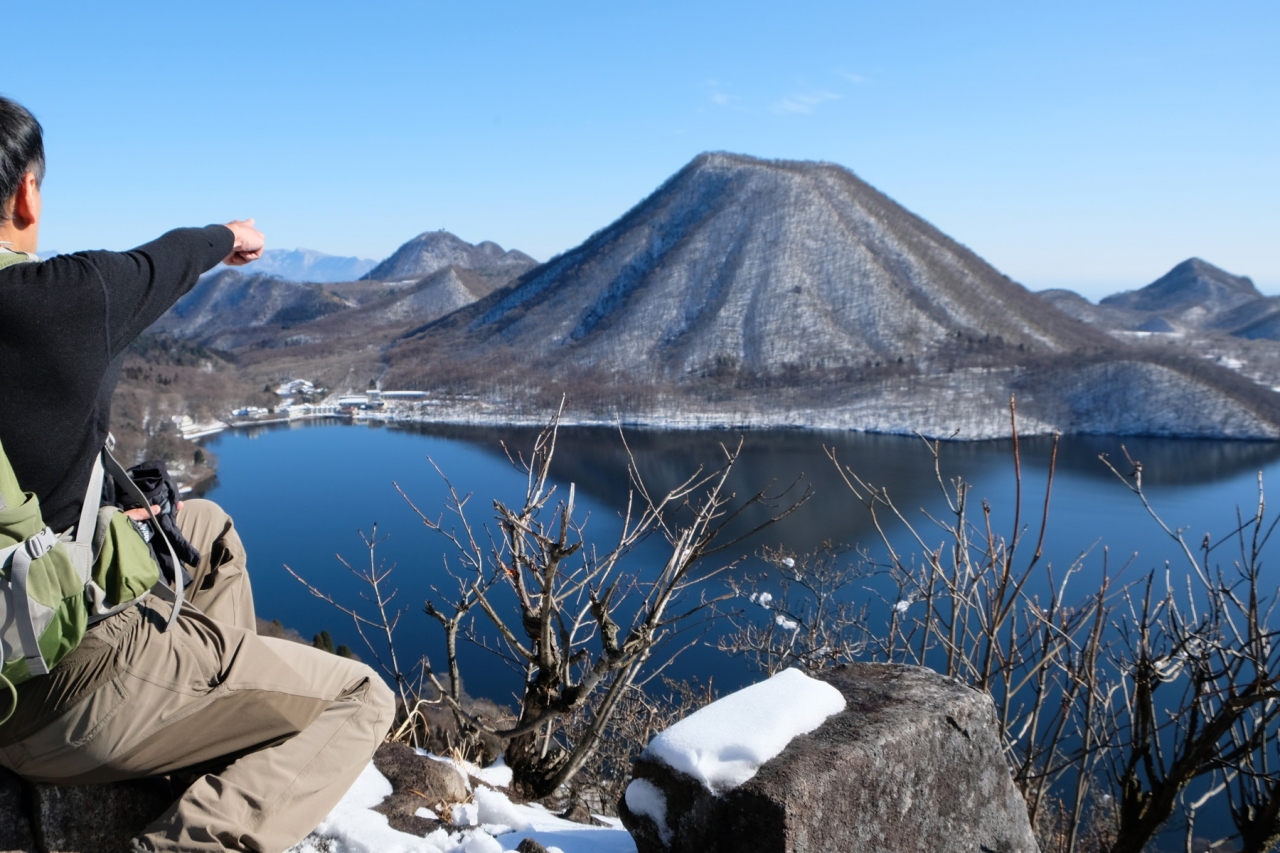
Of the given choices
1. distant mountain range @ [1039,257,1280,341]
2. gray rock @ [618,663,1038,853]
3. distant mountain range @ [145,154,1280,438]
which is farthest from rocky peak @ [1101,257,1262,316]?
gray rock @ [618,663,1038,853]

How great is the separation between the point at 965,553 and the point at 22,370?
8.35 ft

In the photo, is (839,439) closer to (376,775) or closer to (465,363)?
(465,363)

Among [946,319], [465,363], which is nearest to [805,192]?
[946,319]

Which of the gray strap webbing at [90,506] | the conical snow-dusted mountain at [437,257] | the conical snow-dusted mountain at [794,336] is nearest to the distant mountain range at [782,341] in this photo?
the conical snow-dusted mountain at [794,336]

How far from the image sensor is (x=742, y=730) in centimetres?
178

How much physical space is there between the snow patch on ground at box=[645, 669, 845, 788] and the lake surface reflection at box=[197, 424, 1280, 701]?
33.1 feet

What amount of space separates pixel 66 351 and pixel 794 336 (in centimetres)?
6320

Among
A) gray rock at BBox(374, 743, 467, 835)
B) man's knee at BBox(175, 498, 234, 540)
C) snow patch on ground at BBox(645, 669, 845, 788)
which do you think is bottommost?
gray rock at BBox(374, 743, 467, 835)

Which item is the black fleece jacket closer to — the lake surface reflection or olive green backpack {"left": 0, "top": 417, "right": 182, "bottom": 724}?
olive green backpack {"left": 0, "top": 417, "right": 182, "bottom": 724}

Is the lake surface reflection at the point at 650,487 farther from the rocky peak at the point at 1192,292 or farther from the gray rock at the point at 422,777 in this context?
the rocky peak at the point at 1192,292

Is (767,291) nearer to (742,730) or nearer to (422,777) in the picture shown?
(422,777)

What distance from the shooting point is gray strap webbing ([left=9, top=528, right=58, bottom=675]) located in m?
1.21

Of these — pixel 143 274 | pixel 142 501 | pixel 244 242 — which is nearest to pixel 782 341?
pixel 244 242

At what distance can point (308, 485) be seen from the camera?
111 ft
